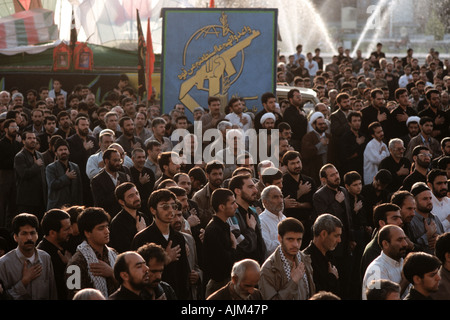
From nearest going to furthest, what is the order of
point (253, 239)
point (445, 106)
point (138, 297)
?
point (138, 297)
point (253, 239)
point (445, 106)

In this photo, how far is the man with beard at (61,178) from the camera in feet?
33.7

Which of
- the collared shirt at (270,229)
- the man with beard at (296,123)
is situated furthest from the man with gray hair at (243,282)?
the man with beard at (296,123)

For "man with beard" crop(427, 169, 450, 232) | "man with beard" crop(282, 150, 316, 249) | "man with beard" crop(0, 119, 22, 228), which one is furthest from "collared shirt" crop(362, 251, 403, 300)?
"man with beard" crop(0, 119, 22, 228)

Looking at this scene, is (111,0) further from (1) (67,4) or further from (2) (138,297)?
(2) (138,297)

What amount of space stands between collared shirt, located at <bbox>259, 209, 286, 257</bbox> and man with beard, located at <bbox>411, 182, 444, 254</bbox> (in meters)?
1.42

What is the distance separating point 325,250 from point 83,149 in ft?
17.9

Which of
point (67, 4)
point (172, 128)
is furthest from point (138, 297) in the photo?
point (67, 4)

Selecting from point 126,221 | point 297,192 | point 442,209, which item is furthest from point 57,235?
point 442,209

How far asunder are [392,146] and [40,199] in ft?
16.0

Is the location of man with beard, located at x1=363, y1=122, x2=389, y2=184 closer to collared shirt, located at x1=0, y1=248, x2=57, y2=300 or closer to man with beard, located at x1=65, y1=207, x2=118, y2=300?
man with beard, located at x1=65, y1=207, x2=118, y2=300

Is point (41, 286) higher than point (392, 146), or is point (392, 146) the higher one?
point (392, 146)

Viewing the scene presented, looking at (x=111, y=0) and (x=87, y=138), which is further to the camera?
(x=111, y=0)

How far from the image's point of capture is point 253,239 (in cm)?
763

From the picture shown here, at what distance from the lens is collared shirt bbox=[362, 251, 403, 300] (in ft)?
21.7
